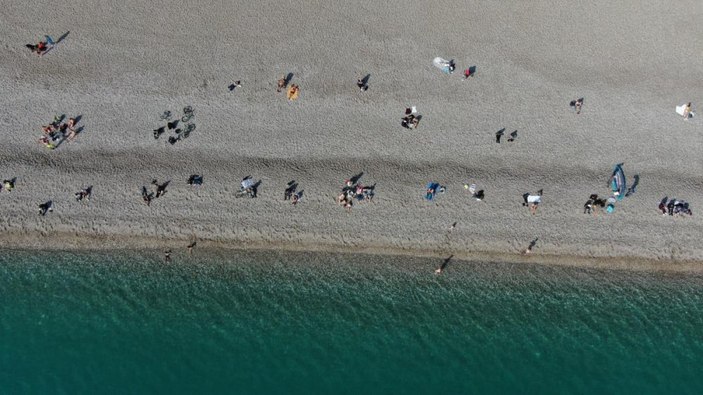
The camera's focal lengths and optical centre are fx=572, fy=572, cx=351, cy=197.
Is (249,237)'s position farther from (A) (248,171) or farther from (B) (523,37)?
(B) (523,37)

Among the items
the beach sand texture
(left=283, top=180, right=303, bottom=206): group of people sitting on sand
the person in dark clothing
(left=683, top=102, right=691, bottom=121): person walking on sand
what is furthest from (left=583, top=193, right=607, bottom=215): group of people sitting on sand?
the person in dark clothing

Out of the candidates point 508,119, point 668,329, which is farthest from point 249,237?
point 668,329

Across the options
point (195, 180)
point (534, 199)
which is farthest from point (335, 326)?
point (534, 199)

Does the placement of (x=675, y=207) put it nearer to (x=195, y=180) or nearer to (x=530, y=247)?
(x=530, y=247)

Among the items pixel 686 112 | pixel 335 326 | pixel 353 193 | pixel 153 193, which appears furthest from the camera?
pixel 686 112

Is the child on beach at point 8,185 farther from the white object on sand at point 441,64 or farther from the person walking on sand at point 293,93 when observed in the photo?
the white object on sand at point 441,64

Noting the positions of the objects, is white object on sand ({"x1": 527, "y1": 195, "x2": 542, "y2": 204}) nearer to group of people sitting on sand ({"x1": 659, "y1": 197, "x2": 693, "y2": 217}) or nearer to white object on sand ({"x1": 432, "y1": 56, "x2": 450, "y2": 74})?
group of people sitting on sand ({"x1": 659, "y1": 197, "x2": 693, "y2": 217})

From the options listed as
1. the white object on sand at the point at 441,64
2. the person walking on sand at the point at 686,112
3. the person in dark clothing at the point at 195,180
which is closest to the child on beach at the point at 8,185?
the person in dark clothing at the point at 195,180
